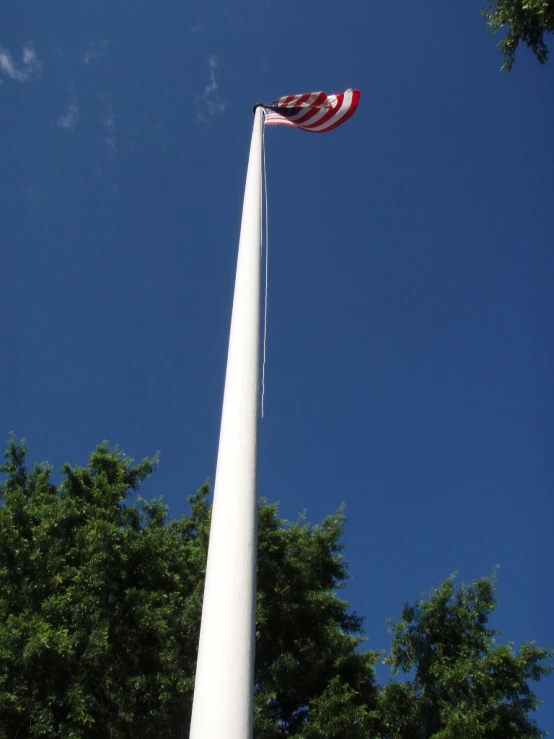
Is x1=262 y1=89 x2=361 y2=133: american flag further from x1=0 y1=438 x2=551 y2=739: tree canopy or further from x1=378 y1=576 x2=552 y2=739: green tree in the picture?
x1=378 y1=576 x2=552 y2=739: green tree

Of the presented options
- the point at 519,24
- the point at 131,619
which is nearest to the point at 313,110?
the point at 519,24

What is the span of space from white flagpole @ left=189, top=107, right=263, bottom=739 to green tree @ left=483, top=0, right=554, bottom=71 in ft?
22.9

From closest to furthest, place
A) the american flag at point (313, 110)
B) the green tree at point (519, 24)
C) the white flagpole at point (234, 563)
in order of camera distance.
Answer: the white flagpole at point (234, 563) < the green tree at point (519, 24) < the american flag at point (313, 110)

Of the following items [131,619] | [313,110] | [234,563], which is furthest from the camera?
[313,110]

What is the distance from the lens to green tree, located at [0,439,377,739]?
11555 millimetres

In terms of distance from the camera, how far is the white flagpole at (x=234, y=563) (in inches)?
163

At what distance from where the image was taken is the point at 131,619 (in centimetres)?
1287

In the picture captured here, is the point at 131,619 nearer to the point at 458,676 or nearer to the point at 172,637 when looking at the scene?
the point at 172,637

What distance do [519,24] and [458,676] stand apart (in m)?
13.6

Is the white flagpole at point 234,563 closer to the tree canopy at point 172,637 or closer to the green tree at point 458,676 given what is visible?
the tree canopy at point 172,637

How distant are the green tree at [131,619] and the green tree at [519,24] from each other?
11664mm

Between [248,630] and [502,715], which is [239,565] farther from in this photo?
[502,715]

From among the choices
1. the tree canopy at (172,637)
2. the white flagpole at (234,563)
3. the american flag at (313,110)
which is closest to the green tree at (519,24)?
the american flag at (313,110)

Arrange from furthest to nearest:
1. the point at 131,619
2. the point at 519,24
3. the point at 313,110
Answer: the point at 313,110 < the point at 131,619 < the point at 519,24
